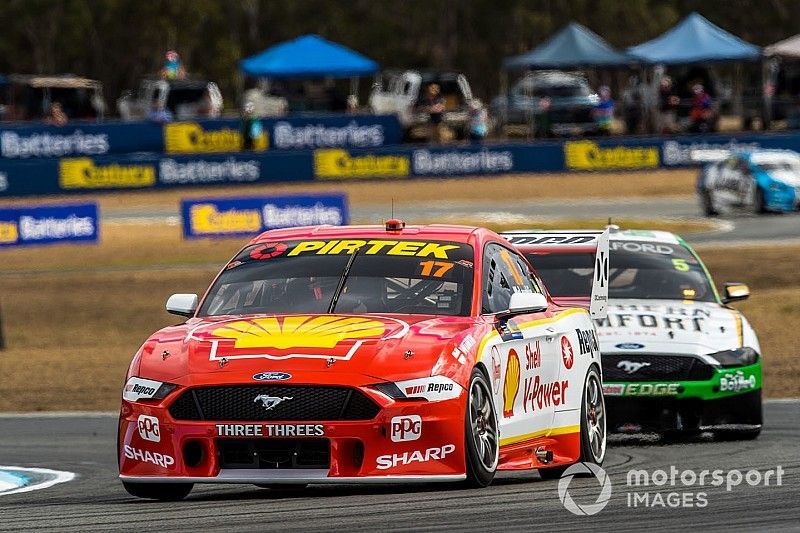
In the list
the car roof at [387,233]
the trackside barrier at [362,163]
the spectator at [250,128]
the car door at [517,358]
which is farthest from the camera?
the spectator at [250,128]

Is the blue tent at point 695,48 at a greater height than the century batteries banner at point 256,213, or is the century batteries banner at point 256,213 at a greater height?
the blue tent at point 695,48

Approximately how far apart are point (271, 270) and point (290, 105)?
132 feet

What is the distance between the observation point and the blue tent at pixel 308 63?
151 feet

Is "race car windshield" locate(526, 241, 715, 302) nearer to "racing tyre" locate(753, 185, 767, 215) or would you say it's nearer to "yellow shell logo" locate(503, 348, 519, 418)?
"yellow shell logo" locate(503, 348, 519, 418)

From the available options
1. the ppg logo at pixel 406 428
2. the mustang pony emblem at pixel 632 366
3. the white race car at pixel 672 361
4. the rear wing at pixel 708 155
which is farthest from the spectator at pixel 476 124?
the ppg logo at pixel 406 428

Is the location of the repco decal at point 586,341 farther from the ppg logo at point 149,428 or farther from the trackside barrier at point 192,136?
the trackside barrier at point 192,136

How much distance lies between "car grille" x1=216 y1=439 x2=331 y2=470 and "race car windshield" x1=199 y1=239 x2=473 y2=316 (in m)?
1.05

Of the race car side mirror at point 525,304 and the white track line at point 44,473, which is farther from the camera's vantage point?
the white track line at point 44,473

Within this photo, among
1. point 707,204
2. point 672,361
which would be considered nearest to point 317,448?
point 672,361

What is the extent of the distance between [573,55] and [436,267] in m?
36.6

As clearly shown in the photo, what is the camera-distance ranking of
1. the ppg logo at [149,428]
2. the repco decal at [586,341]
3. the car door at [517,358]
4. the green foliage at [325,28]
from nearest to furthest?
the ppg logo at [149,428] → the car door at [517,358] → the repco decal at [586,341] → the green foliage at [325,28]

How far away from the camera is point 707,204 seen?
3441 cm

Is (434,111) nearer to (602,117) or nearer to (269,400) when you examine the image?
(602,117)

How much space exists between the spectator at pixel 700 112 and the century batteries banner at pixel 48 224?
668 inches
